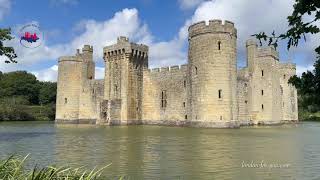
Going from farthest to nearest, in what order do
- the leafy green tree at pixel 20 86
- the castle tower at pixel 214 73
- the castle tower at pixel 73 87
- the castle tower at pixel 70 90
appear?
the leafy green tree at pixel 20 86 → the castle tower at pixel 70 90 → the castle tower at pixel 73 87 → the castle tower at pixel 214 73

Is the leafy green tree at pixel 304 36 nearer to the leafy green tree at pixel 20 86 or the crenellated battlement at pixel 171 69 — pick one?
the crenellated battlement at pixel 171 69

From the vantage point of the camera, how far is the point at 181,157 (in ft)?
40.8

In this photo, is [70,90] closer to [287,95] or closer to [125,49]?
[125,49]

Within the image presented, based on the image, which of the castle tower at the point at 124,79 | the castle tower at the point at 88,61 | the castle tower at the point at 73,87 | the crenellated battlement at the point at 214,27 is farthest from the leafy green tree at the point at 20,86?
the crenellated battlement at the point at 214,27

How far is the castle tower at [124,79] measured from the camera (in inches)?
1474

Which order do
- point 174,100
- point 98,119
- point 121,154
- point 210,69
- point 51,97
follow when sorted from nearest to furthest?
point 121,154
point 210,69
point 174,100
point 98,119
point 51,97

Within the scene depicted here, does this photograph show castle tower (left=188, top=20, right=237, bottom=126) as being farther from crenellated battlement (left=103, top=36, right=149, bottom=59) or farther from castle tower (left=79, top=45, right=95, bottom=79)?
castle tower (left=79, top=45, right=95, bottom=79)

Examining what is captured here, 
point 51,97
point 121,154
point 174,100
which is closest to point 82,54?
point 174,100

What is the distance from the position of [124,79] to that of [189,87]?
772cm

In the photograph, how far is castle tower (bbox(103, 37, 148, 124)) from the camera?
37.4 meters

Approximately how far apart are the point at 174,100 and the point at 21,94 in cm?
4333

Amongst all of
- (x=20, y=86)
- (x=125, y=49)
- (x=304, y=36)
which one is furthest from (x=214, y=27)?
(x=20, y=86)

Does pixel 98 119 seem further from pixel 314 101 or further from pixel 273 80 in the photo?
pixel 314 101

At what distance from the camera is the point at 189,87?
32406 mm
